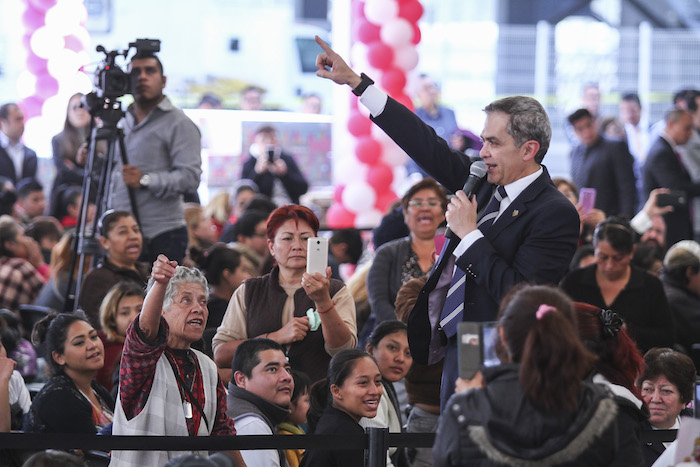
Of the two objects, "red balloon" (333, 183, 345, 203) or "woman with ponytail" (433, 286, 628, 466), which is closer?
"woman with ponytail" (433, 286, 628, 466)

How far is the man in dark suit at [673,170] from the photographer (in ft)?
23.0

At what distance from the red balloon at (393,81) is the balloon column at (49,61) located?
3.00 meters

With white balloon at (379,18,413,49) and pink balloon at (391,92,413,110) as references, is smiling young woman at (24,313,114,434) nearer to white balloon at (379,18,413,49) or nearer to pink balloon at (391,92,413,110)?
pink balloon at (391,92,413,110)

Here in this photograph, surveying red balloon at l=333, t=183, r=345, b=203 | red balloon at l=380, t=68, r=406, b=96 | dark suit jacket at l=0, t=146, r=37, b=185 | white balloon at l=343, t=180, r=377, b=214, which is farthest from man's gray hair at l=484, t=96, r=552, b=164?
dark suit jacket at l=0, t=146, r=37, b=185

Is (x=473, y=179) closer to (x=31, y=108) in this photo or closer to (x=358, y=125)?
(x=358, y=125)

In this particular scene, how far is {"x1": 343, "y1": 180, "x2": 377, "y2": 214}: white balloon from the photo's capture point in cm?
789

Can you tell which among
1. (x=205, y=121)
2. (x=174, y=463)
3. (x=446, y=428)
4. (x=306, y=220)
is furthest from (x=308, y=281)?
(x=205, y=121)

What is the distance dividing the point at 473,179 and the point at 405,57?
5139 mm

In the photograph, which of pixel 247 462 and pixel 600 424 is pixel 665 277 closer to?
pixel 247 462

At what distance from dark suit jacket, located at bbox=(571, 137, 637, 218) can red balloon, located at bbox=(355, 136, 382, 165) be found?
1535 millimetres

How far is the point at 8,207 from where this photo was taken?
22.7 feet

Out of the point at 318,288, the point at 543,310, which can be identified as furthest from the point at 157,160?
the point at 543,310

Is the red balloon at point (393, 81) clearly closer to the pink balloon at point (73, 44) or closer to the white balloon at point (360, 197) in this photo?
the white balloon at point (360, 197)

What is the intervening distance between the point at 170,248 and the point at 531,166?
7.56ft
